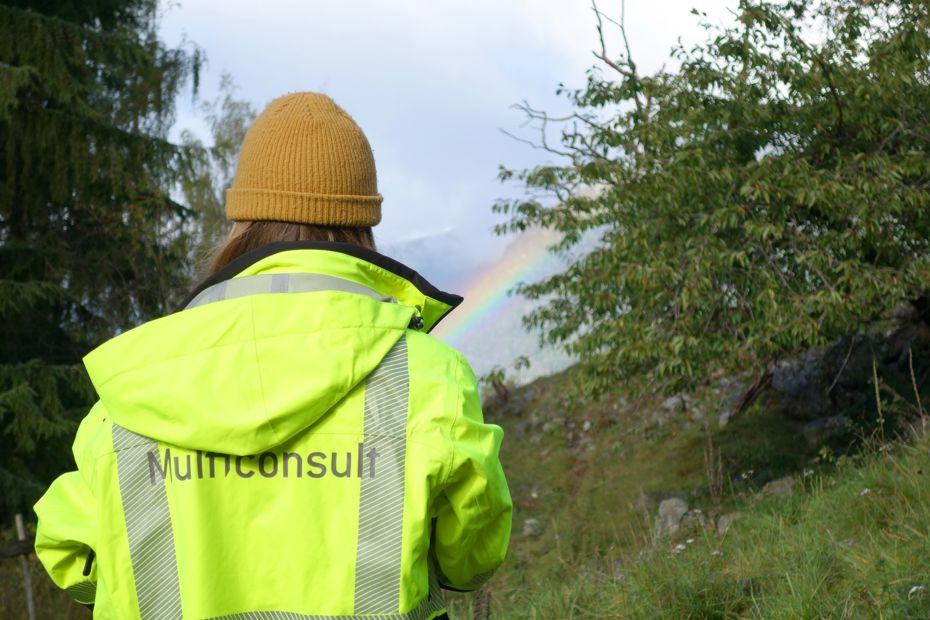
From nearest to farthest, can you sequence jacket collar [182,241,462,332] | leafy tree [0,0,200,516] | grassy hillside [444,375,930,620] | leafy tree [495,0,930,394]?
jacket collar [182,241,462,332]
grassy hillside [444,375,930,620]
leafy tree [495,0,930,394]
leafy tree [0,0,200,516]

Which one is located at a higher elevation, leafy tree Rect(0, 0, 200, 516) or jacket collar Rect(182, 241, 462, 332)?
leafy tree Rect(0, 0, 200, 516)

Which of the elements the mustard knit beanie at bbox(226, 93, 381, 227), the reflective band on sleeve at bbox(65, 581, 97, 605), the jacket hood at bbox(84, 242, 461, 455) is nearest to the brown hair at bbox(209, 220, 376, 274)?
the mustard knit beanie at bbox(226, 93, 381, 227)

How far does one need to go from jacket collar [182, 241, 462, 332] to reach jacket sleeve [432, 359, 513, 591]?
22 centimetres

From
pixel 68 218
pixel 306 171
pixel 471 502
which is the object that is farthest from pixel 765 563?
pixel 68 218

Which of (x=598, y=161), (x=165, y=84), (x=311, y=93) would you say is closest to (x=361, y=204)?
(x=311, y=93)

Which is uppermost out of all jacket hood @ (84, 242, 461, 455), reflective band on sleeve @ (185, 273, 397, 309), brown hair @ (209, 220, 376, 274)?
brown hair @ (209, 220, 376, 274)

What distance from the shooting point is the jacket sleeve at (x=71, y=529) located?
184 centimetres

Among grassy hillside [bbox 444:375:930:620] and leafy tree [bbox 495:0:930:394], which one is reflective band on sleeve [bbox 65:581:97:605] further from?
leafy tree [bbox 495:0:930:394]

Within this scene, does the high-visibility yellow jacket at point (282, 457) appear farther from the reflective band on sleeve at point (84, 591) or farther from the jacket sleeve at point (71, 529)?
the reflective band on sleeve at point (84, 591)

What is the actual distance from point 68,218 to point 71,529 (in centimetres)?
1168

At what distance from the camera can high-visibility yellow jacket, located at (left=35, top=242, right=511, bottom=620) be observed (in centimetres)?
171

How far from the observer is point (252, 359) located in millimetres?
1715

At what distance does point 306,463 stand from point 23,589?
299 inches

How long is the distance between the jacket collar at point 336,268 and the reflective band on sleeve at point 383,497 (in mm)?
196
